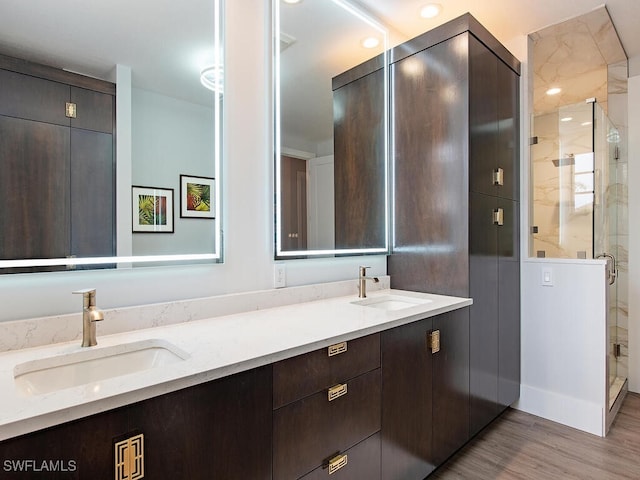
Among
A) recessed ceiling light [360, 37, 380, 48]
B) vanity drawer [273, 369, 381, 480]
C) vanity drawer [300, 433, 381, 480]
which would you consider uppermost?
recessed ceiling light [360, 37, 380, 48]

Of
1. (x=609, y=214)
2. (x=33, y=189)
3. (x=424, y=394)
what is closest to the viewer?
(x=33, y=189)

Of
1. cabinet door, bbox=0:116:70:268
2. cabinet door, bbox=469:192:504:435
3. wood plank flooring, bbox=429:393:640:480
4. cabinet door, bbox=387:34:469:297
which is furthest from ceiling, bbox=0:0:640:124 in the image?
wood plank flooring, bbox=429:393:640:480

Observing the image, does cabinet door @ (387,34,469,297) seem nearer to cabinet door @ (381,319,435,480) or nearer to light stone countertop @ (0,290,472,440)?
light stone countertop @ (0,290,472,440)

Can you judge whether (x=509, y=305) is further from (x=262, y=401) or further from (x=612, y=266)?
(x=262, y=401)

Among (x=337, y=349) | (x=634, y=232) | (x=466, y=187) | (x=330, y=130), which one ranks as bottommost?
(x=337, y=349)

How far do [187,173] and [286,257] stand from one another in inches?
24.5

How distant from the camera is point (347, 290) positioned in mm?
2148

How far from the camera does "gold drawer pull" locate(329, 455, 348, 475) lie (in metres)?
1.26

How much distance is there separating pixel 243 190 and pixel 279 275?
0.45m

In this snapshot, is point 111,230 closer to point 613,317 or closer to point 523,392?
point 523,392

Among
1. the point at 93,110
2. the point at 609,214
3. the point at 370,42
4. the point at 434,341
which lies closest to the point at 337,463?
the point at 434,341

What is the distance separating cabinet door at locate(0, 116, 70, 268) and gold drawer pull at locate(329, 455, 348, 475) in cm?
117

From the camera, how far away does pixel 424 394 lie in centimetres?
168

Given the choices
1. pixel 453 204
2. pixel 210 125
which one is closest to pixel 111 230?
pixel 210 125
